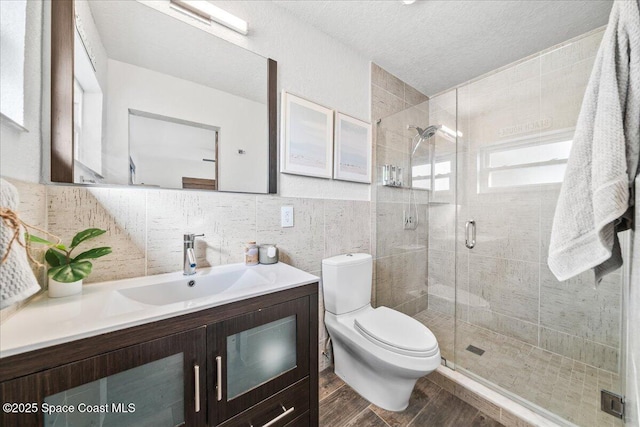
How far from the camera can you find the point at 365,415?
1282 millimetres

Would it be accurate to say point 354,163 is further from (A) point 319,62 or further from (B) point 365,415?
(B) point 365,415

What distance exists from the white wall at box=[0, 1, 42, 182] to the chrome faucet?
51 centimetres

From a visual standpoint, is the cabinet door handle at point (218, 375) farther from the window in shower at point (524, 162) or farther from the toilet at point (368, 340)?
the window in shower at point (524, 162)

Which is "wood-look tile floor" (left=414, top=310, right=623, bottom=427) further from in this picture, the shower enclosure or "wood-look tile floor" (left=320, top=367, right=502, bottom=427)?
"wood-look tile floor" (left=320, top=367, right=502, bottom=427)

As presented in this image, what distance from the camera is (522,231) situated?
72.4 inches

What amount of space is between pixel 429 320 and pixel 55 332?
2.36 meters

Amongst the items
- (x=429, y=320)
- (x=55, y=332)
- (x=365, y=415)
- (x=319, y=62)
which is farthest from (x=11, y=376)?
(x=429, y=320)

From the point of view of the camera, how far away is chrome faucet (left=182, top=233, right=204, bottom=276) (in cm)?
102

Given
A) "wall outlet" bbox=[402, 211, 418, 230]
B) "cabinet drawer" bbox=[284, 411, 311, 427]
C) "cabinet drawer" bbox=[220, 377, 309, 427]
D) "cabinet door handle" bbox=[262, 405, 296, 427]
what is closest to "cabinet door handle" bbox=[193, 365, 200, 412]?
"cabinet drawer" bbox=[220, 377, 309, 427]

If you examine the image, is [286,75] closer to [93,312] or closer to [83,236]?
[83,236]

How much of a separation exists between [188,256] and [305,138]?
37.6 inches

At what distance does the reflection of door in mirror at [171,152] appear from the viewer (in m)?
0.99

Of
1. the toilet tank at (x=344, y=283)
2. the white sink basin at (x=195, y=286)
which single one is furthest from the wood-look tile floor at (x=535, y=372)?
the white sink basin at (x=195, y=286)

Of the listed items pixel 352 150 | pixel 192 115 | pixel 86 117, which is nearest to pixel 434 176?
pixel 352 150
